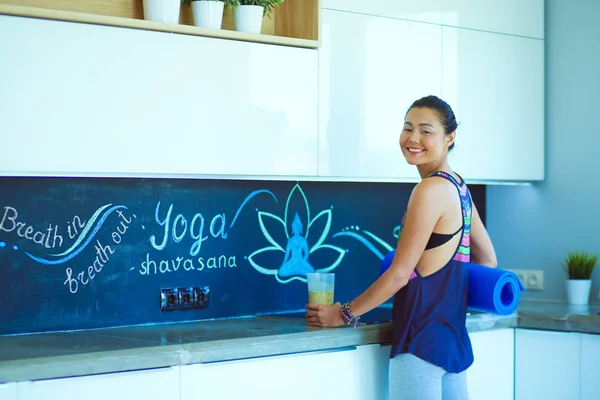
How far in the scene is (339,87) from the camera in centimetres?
313

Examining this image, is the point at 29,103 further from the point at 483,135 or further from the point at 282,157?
the point at 483,135

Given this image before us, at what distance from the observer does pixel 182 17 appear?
3.03 metres

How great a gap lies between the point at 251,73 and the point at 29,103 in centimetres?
73

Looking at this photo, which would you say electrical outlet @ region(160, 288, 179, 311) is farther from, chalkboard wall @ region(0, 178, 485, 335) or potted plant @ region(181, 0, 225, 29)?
potted plant @ region(181, 0, 225, 29)

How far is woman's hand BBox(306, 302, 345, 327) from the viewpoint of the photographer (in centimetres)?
282

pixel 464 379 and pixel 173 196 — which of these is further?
pixel 173 196

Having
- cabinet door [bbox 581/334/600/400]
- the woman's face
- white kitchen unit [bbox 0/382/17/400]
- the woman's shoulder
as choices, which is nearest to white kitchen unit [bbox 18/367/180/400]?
white kitchen unit [bbox 0/382/17/400]

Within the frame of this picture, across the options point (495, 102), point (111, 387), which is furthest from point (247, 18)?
point (111, 387)

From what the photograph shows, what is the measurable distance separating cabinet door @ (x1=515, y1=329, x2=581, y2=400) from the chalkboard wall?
0.72 m

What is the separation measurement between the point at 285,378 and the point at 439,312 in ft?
1.65

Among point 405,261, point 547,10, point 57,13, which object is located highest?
point 547,10

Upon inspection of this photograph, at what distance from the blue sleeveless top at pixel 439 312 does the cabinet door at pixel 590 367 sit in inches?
25.5

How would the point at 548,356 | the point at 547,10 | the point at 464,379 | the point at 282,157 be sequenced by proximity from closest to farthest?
the point at 464,379 < the point at 282,157 < the point at 548,356 < the point at 547,10

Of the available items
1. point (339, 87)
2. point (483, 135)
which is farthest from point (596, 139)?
point (339, 87)
